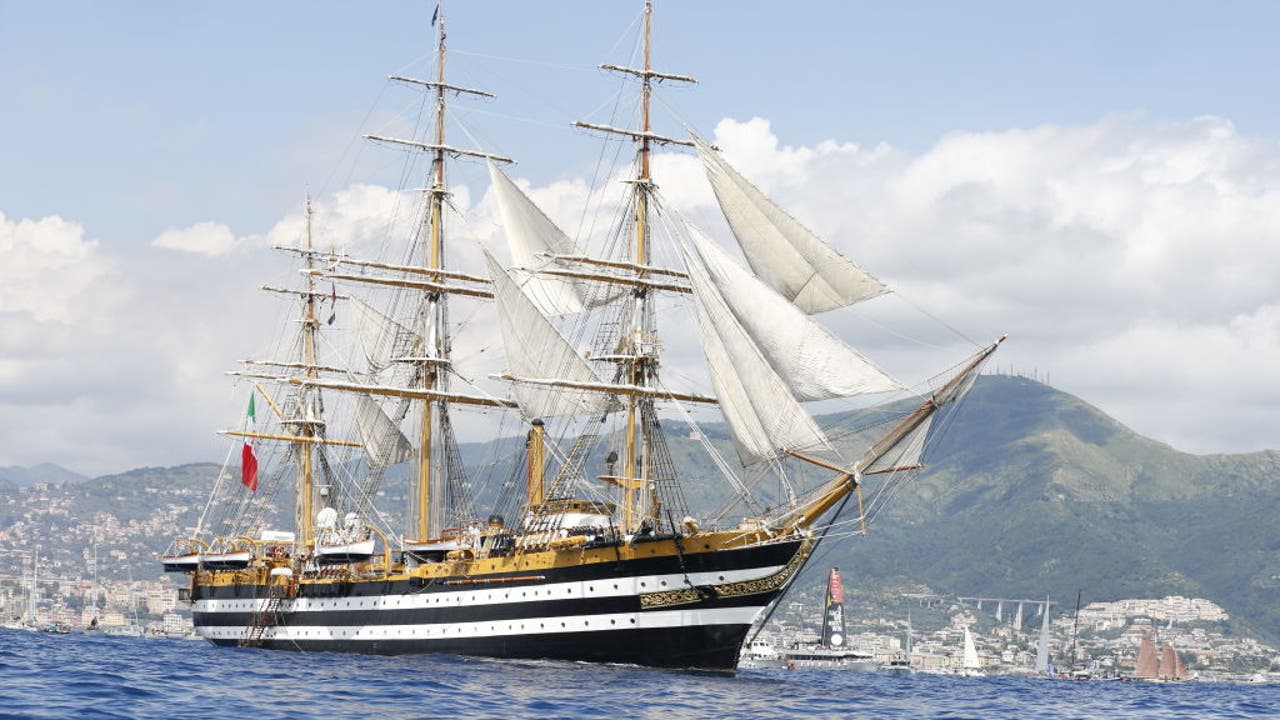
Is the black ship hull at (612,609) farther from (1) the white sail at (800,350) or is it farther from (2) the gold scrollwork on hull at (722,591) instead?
(1) the white sail at (800,350)

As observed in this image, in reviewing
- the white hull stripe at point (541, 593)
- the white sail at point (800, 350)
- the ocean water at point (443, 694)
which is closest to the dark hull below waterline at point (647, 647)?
the ocean water at point (443, 694)

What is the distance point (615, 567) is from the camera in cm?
5753

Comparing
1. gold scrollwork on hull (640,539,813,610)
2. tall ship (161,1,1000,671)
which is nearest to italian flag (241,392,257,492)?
tall ship (161,1,1000,671)

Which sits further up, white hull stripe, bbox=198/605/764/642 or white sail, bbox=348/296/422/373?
white sail, bbox=348/296/422/373

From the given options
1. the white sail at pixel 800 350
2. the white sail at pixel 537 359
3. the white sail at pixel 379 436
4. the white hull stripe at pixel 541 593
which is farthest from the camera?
the white sail at pixel 379 436

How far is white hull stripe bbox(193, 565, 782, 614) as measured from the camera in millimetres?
56406

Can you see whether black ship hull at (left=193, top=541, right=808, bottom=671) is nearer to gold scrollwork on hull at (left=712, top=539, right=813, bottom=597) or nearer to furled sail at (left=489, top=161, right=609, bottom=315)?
gold scrollwork on hull at (left=712, top=539, right=813, bottom=597)

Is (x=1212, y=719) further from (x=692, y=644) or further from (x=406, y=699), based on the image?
(x=406, y=699)

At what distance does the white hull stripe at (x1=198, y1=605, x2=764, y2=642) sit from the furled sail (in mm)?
16889

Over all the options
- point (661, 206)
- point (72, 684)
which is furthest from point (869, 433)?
point (72, 684)

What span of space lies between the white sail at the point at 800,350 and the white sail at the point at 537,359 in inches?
464

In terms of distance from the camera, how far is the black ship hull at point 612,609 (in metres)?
56.3

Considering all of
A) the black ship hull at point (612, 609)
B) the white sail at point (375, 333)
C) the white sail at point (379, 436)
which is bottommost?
the black ship hull at point (612, 609)

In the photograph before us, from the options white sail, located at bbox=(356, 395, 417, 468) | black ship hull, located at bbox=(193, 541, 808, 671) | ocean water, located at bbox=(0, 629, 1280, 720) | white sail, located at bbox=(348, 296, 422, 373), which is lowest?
ocean water, located at bbox=(0, 629, 1280, 720)
